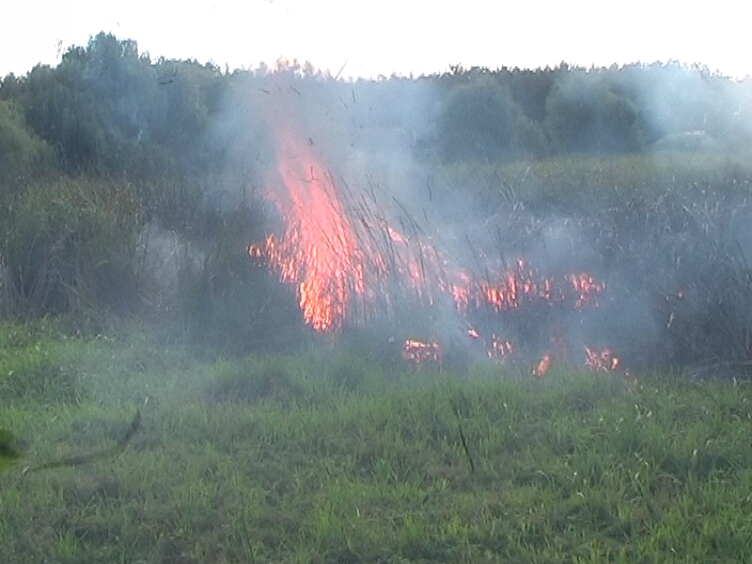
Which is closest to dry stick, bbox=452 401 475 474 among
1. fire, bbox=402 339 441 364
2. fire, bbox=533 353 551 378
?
fire, bbox=533 353 551 378

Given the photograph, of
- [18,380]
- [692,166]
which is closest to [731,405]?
[18,380]

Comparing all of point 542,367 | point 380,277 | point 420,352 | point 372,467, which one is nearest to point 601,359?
point 542,367

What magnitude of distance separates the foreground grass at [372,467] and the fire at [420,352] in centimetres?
38

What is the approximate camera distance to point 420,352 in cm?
735

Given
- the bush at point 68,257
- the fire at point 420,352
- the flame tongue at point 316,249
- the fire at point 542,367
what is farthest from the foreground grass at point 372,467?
the bush at point 68,257

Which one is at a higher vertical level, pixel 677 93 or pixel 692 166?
pixel 677 93

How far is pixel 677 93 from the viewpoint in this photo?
2550 centimetres

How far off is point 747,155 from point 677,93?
9.02 meters

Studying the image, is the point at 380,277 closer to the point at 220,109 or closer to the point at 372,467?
the point at 372,467

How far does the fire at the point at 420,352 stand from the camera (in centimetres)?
725

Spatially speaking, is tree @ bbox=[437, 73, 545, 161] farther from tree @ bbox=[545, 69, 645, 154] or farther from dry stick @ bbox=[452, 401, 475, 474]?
dry stick @ bbox=[452, 401, 475, 474]

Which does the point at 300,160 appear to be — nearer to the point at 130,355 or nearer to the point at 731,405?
the point at 130,355

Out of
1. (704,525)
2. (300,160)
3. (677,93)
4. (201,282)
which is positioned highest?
(677,93)

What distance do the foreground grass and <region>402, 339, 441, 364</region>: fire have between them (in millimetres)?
385
